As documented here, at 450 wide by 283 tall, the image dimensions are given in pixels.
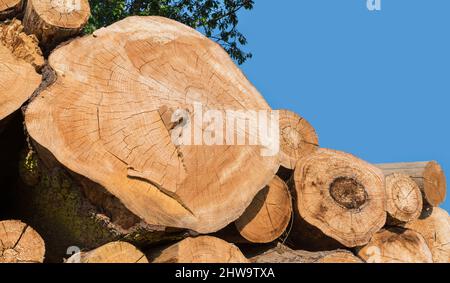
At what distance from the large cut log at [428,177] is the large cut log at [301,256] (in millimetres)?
1097

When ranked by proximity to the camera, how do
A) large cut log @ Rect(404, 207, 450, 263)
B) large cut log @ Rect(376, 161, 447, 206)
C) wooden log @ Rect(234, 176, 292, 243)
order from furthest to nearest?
large cut log @ Rect(404, 207, 450, 263)
large cut log @ Rect(376, 161, 447, 206)
wooden log @ Rect(234, 176, 292, 243)

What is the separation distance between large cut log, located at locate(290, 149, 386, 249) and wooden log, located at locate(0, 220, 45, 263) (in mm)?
1559

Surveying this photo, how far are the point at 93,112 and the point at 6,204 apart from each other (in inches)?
48.3

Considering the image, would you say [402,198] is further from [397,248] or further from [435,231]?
[435,231]

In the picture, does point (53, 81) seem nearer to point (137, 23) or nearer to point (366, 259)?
point (137, 23)

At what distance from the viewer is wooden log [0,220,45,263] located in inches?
142

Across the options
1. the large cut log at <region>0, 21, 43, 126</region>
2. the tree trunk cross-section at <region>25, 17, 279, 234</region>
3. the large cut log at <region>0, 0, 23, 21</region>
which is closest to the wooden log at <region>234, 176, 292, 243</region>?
the tree trunk cross-section at <region>25, 17, 279, 234</region>

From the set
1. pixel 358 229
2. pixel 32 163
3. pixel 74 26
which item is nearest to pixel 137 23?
pixel 74 26

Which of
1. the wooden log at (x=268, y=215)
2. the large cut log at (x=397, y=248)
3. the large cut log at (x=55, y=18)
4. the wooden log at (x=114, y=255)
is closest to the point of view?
the wooden log at (x=114, y=255)

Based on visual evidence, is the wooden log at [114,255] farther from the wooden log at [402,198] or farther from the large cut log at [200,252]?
the wooden log at [402,198]

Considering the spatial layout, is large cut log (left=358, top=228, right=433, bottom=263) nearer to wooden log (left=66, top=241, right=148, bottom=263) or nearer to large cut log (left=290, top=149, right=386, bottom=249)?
large cut log (left=290, top=149, right=386, bottom=249)

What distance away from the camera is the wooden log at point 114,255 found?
3410mm

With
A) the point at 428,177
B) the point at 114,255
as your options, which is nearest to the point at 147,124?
the point at 114,255

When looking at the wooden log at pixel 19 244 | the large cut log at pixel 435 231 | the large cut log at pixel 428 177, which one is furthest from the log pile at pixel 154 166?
the large cut log at pixel 435 231
